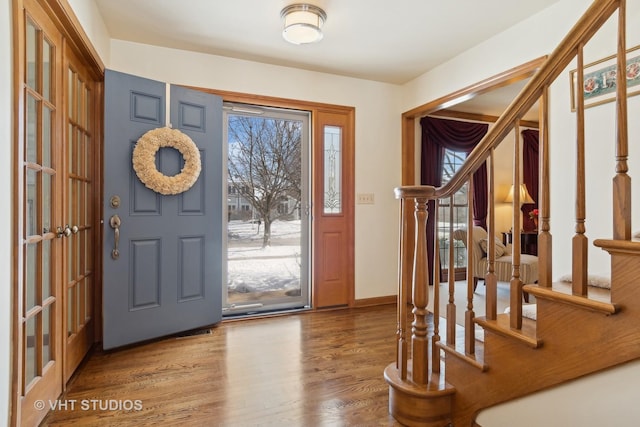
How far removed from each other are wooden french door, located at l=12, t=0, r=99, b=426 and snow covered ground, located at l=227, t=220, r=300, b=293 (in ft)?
4.22

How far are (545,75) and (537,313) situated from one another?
34.1 inches

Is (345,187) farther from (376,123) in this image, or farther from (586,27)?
(586,27)

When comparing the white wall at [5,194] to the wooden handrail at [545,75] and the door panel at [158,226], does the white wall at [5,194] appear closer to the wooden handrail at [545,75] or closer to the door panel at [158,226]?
the door panel at [158,226]

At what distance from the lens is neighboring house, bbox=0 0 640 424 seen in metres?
1.36

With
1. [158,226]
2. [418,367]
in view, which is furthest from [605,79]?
[158,226]

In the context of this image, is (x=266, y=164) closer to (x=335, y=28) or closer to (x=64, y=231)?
(x=335, y=28)

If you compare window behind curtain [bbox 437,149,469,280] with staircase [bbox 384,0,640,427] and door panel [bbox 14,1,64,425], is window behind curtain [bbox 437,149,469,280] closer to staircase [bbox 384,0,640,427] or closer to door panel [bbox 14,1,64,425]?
staircase [bbox 384,0,640,427]

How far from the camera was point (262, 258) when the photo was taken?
3568mm

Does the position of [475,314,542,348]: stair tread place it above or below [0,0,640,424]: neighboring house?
below

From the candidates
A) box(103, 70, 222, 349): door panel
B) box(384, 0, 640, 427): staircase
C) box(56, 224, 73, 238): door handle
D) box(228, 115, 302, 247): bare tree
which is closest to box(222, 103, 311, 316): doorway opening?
box(228, 115, 302, 247): bare tree

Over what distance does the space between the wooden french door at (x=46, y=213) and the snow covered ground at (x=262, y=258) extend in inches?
50.6

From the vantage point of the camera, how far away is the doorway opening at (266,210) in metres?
3.43

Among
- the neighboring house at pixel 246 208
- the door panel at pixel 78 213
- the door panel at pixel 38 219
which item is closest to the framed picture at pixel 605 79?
the neighboring house at pixel 246 208

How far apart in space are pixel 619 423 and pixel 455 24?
2628 millimetres
